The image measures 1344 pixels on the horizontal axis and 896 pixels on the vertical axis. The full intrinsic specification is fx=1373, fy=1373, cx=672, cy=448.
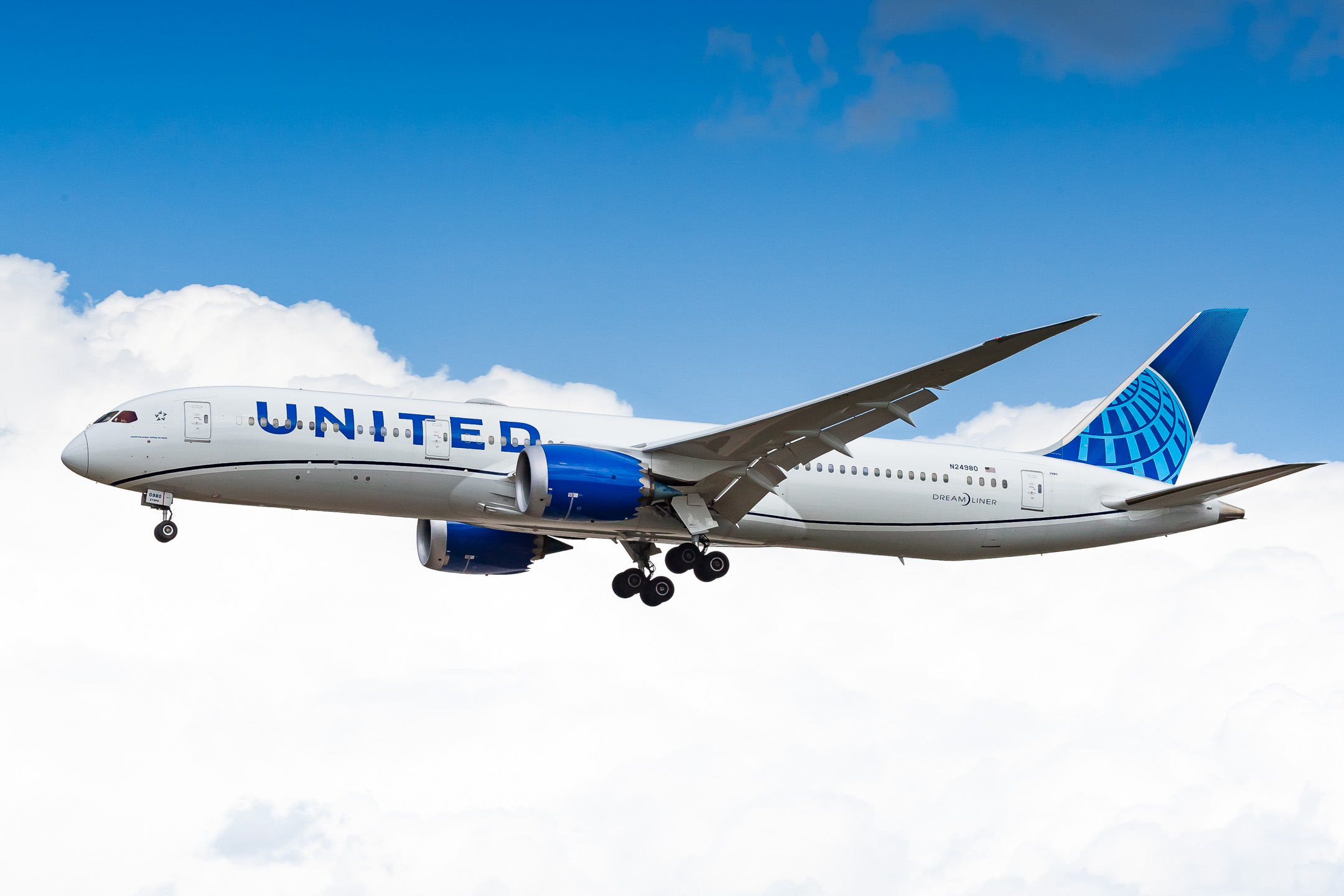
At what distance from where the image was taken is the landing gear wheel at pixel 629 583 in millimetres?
32562

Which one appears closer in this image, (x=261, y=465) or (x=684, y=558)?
Answer: (x=261, y=465)

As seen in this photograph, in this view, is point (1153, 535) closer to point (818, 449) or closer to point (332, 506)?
point (818, 449)

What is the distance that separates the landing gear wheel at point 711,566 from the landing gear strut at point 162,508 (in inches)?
436

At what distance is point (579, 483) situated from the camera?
27.2 m

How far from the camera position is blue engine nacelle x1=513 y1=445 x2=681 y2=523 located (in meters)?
26.9

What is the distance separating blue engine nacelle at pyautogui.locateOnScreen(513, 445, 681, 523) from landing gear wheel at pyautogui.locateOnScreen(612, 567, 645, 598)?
460cm

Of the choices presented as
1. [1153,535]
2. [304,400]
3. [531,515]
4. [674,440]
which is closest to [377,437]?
[304,400]

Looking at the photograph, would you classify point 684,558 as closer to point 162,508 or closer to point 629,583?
point 629,583

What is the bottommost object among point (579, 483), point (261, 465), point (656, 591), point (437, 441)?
point (656, 591)

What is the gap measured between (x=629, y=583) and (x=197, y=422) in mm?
10751

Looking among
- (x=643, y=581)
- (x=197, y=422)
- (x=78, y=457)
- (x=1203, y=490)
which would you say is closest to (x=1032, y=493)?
(x=1203, y=490)

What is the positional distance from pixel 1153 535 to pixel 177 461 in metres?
22.7

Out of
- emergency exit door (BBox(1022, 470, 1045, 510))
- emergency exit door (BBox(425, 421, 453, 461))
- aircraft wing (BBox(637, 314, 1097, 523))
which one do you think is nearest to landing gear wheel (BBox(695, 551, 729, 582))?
aircraft wing (BBox(637, 314, 1097, 523))

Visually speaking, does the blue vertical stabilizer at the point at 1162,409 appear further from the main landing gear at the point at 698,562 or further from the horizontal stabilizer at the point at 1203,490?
the main landing gear at the point at 698,562
